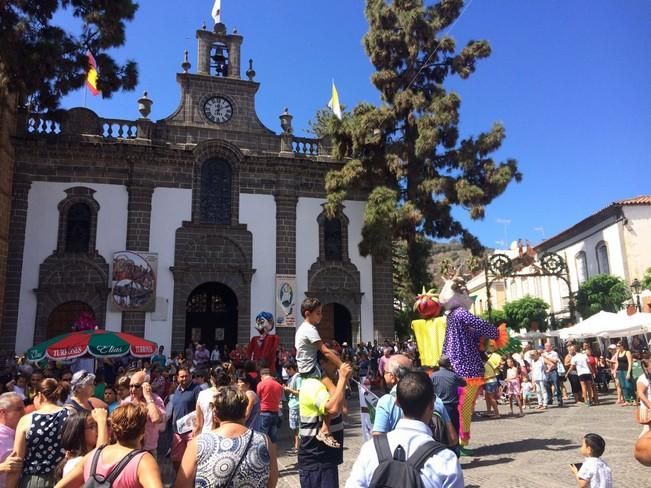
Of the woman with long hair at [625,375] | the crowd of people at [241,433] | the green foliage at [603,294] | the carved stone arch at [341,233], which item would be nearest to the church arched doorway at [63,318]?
the carved stone arch at [341,233]

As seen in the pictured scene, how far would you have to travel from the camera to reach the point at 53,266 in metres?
18.1

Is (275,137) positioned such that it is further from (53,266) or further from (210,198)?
(53,266)

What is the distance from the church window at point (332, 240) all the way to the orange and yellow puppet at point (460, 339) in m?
12.6

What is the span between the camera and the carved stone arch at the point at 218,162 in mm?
19812

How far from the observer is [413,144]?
19.7 meters

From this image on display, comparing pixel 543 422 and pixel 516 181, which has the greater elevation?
pixel 516 181

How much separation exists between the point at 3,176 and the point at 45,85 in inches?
294

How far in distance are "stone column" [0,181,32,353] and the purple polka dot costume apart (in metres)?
15.1

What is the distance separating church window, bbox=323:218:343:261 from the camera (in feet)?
68.3

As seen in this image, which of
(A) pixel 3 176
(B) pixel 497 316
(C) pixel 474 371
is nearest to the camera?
(C) pixel 474 371

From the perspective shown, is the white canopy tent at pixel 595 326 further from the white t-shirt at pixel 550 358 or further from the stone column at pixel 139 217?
the stone column at pixel 139 217

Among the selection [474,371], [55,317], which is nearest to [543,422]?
[474,371]

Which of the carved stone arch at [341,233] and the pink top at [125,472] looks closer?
the pink top at [125,472]

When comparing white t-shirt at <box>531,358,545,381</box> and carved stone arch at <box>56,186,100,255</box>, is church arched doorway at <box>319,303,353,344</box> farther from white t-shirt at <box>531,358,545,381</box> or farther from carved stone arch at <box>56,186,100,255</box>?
carved stone arch at <box>56,186,100,255</box>
